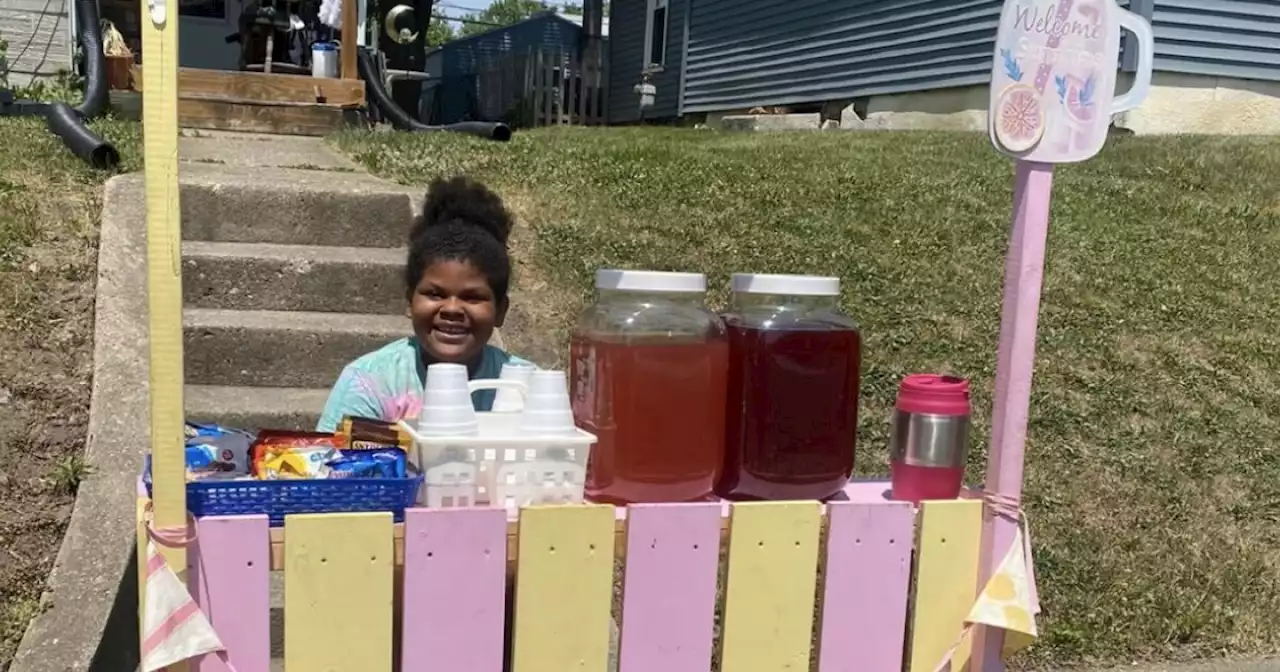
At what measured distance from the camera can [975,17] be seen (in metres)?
11.1

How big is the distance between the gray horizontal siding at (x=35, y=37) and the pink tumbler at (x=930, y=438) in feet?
39.6

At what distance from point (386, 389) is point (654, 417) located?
860mm

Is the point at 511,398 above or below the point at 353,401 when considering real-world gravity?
above

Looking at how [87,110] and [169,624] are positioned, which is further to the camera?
[87,110]

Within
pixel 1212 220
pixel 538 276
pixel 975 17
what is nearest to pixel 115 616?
pixel 538 276

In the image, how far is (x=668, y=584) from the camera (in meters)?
1.62

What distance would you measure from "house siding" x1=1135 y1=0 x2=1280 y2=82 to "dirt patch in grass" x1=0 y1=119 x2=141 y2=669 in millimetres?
9018

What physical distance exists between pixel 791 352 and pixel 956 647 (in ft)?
1.84

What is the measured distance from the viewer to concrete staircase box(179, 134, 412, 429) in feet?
12.6

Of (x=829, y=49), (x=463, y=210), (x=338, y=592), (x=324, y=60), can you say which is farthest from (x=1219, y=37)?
(x=338, y=592)

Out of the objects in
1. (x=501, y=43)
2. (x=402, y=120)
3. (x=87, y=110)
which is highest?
(x=501, y=43)

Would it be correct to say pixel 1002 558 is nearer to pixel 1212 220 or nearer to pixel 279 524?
pixel 279 524

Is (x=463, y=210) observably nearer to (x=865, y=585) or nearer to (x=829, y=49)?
(x=865, y=585)

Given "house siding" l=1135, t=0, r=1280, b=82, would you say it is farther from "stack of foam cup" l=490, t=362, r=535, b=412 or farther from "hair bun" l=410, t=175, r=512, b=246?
"stack of foam cup" l=490, t=362, r=535, b=412
